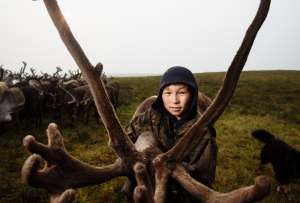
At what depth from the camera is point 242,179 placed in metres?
7.04

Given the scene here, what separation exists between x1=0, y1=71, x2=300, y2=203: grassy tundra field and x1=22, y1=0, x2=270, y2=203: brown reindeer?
3371 mm

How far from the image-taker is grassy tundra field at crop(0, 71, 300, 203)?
19.6 feet

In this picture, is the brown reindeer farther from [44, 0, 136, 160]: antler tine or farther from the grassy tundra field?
the grassy tundra field

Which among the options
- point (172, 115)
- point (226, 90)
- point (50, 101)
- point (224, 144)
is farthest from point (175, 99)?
point (50, 101)

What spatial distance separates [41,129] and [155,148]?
9806 millimetres

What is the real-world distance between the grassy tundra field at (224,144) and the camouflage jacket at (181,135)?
2990 millimetres

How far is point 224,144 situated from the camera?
9922mm

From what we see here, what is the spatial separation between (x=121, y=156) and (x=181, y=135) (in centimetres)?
58

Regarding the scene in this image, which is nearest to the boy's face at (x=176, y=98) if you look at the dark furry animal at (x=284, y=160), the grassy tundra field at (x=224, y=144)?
the grassy tundra field at (x=224, y=144)

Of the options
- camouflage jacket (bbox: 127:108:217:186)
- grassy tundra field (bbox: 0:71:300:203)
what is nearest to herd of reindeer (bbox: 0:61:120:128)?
grassy tundra field (bbox: 0:71:300:203)

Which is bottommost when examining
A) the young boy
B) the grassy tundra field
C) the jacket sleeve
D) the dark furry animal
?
the grassy tundra field

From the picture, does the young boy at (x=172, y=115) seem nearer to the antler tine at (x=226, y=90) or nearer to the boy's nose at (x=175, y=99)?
the boy's nose at (x=175, y=99)

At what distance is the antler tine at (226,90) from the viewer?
2402mm

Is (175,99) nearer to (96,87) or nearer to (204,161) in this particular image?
(204,161)
